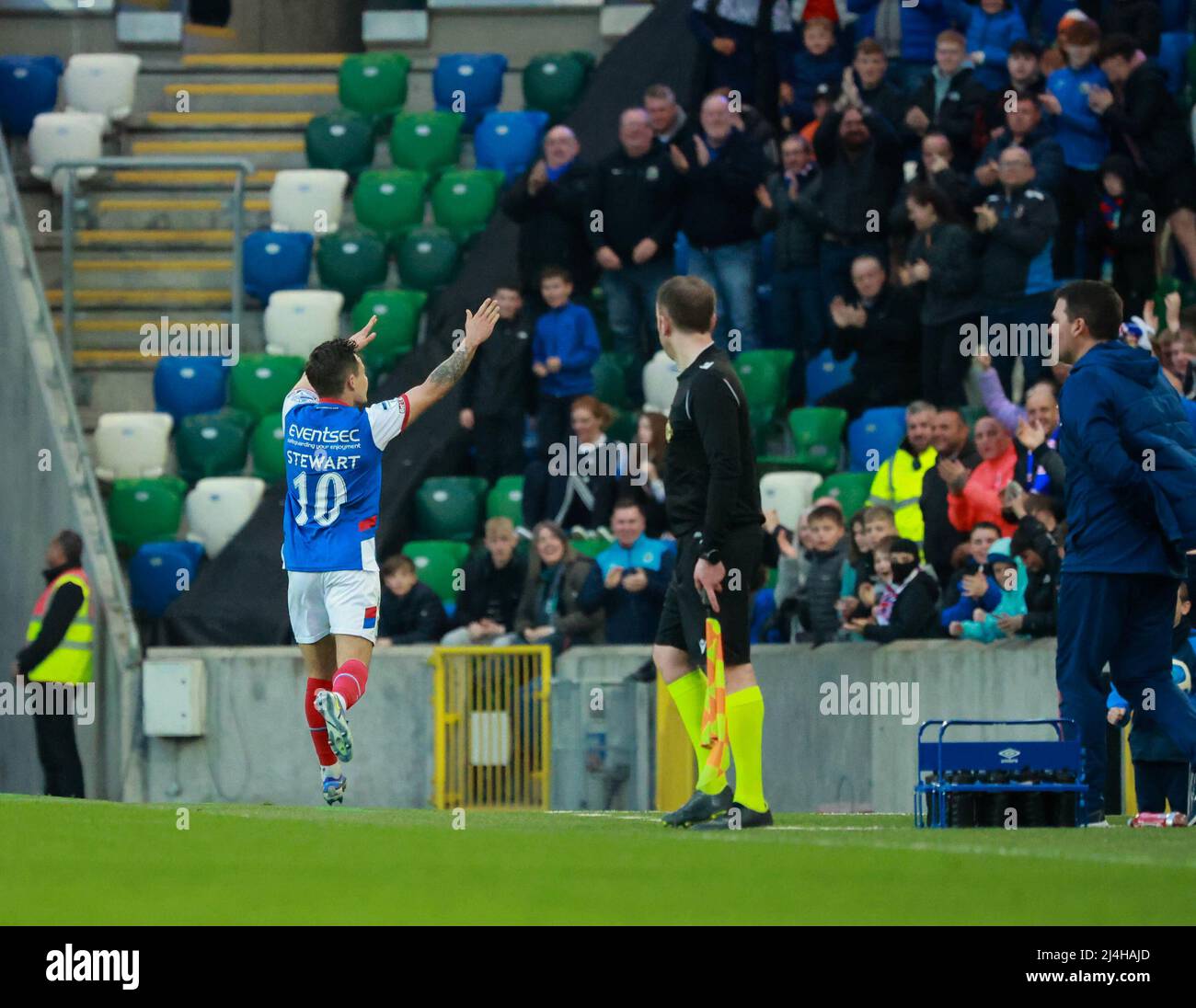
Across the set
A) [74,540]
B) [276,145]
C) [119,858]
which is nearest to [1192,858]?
[119,858]

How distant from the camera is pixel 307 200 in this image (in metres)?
21.8

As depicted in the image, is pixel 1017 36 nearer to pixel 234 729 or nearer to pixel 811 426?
pixel 811 426

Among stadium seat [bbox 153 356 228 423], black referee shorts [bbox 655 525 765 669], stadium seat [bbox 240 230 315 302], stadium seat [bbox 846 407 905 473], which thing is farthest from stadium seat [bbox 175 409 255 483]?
black referee shorts [bbox 655 525 765 669]

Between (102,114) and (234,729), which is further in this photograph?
(102,114)

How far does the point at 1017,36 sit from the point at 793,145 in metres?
1.73

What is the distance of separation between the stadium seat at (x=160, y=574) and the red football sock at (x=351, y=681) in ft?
26.0

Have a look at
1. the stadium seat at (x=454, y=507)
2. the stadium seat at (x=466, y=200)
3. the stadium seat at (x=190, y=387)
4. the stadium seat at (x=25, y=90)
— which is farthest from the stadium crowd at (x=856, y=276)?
the stadium seat at (x=25, y=90)

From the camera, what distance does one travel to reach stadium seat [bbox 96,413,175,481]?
2022cm

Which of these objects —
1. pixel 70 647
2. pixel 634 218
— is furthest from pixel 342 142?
pixel 70 647

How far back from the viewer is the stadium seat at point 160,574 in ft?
63.9

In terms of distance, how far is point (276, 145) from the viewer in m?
23.2

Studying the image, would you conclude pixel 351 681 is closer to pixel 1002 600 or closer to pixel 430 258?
pixel 1002 600

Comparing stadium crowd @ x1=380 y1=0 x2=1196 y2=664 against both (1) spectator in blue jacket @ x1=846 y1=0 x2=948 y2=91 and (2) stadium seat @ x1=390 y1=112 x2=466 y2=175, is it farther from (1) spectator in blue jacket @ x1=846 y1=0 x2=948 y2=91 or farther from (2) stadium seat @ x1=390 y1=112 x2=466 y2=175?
(2) stadium seat @ x1=390 y1=112 x2=466 y2=175

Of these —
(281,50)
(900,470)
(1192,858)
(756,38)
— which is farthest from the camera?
(281,50)
